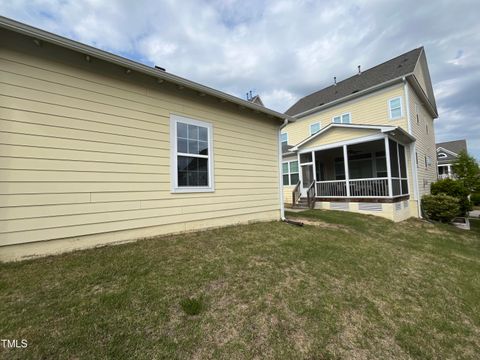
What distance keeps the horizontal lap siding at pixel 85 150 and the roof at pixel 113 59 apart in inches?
9.5

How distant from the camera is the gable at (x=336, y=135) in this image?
32.3 feet

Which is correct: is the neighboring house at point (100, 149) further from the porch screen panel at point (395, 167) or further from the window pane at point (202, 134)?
the porch screen panel at point (395, 167)

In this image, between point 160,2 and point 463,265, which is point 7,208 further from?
point 463,265

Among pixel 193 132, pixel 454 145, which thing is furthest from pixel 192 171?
pixel 454 145

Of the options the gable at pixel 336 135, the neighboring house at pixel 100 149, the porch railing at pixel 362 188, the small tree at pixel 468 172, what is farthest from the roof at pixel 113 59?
the small tree at pixel 468 172

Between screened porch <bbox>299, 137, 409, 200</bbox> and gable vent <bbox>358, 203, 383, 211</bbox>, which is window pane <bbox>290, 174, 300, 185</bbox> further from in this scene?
gable vent <bbox>358, 203, 383, 211</bbox>

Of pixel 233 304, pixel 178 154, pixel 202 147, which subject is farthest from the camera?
pixel 202 147

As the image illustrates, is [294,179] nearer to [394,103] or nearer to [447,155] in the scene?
[394,103]

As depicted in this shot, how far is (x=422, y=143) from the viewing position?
41.2 feet

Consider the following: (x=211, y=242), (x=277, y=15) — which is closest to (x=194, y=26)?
(x=277, y=15)

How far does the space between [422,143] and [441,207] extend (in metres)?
4.40

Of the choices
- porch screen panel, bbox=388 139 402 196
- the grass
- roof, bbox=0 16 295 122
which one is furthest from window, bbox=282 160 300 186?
the grass

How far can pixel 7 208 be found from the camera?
306cm

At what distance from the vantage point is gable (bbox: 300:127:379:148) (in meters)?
9.86
